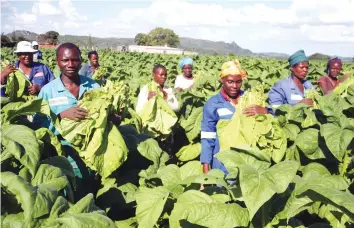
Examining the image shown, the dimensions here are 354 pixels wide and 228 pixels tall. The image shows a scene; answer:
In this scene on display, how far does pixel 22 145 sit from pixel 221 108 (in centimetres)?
203

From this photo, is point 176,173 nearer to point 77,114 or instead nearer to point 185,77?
point 77,114

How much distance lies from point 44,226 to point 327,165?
2.89 metres

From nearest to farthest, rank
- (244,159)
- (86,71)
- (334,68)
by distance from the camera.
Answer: (244,159) → (334,68) → (86,71)

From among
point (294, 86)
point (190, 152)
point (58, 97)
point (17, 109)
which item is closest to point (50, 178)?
point (17, 109)

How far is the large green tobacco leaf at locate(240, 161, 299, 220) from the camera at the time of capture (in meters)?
2.17

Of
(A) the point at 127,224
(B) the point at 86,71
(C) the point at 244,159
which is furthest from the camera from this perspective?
(B) the point at 86,71

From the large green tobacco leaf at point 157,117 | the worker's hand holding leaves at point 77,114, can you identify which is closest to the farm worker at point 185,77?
the large green tobacco leaf at point 157,117

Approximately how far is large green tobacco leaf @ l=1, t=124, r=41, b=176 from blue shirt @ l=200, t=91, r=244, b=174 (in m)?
1.95

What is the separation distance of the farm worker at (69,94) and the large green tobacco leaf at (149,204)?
841 millimetres

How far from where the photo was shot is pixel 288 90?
5398 millimetres

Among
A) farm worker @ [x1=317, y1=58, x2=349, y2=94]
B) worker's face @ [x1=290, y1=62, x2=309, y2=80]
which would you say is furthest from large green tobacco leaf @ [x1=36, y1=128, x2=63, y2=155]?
farm worker @ [x1=317, y1=58, x2=349, y2=94]

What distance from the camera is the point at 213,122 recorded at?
13.4 feet

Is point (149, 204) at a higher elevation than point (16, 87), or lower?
lower

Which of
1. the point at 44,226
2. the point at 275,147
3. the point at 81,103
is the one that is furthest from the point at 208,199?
the point at 81,103
